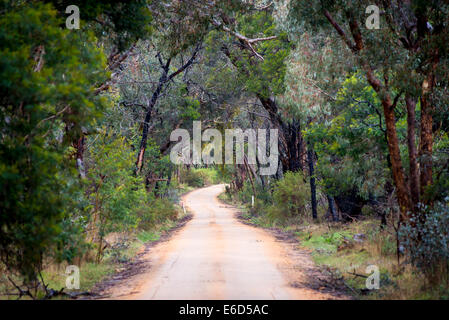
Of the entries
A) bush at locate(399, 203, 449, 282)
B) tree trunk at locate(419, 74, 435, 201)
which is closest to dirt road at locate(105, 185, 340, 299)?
bush at locate(399, 203, 449, 282)

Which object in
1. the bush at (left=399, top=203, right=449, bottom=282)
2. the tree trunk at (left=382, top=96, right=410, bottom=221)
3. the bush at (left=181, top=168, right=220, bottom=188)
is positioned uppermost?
the tree trunk at (left=382, top=96, right=410, bottom=221)

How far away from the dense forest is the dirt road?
158 centimetres

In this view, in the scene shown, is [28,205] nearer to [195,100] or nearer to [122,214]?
[122,214]

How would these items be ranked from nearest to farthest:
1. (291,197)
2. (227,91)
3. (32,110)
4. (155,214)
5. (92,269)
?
(32,110) < (92,269) < (155,214) < (291,197) < (227,91)

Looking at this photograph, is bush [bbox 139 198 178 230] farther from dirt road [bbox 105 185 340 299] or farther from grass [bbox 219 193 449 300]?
grass [bbox 219 193 449 300]

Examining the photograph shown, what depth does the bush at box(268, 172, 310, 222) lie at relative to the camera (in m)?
25.4

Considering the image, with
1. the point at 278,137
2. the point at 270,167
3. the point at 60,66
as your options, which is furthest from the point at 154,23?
the point at 270,167

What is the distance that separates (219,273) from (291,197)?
1485 centimetres

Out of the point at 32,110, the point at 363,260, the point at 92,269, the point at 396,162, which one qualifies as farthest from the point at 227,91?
the point at 32,110

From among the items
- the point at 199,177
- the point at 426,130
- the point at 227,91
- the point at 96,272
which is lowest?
the point at 199,177

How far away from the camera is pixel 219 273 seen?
1140 cm

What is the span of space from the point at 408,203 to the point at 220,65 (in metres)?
18.9

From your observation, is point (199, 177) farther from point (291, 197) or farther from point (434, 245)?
point (434, 245)

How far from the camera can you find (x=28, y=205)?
23.8ft
